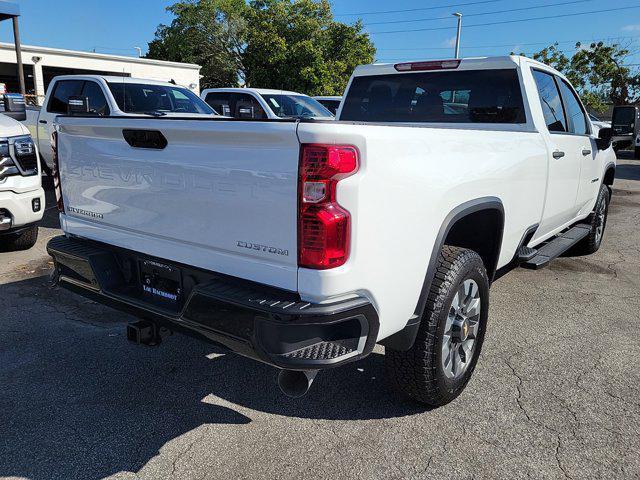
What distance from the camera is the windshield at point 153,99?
767cm

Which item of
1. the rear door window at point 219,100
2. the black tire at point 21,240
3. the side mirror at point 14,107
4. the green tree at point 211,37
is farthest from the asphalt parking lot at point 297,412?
the green tree at point 211,37

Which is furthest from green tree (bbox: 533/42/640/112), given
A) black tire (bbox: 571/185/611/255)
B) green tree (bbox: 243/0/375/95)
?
black tire (bbox: 571/185/611/255)

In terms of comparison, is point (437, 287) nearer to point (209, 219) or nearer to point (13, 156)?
point (209, 219)

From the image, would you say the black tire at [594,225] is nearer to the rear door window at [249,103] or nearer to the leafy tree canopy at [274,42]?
the rear door window at [249,103]

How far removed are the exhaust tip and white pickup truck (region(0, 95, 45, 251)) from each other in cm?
408

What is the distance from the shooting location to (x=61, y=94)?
8398 millimetres

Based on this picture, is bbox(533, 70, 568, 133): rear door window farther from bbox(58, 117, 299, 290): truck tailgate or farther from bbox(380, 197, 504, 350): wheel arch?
bbox(58, 117, 299, 290): truck tailgate

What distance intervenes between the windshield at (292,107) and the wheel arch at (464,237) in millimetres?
8061

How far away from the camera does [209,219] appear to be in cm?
239

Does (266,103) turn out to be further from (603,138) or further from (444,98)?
(444,98)

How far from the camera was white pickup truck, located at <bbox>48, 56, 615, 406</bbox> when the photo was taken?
2.08 metres

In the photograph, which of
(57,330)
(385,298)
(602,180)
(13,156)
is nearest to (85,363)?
(57,330)

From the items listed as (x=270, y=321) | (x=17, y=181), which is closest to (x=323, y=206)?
(x=270, y=321)

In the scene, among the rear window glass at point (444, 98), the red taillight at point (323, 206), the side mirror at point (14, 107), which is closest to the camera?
the red taillight at point (323, 206)
